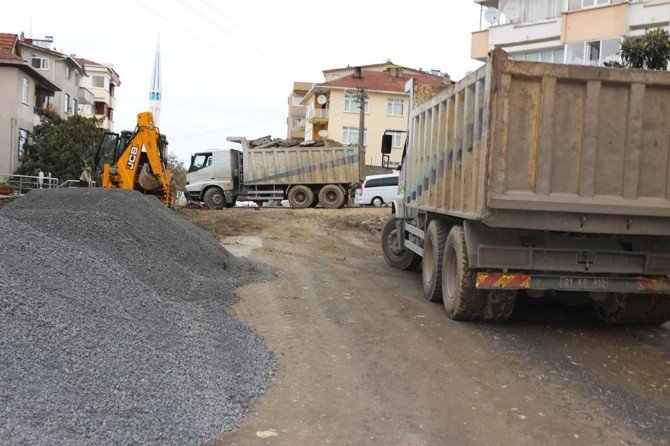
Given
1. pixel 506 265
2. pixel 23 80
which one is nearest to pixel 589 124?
pixel 506 265

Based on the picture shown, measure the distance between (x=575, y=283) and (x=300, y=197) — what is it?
22.1 m

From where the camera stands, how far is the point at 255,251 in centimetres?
1400

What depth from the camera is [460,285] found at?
25.1 feet

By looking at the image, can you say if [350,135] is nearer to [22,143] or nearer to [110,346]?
[22,143]

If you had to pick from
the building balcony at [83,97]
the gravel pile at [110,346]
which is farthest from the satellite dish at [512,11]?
the building balcony at [83,97]

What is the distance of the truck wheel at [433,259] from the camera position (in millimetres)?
8875

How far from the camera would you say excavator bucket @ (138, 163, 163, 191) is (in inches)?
770

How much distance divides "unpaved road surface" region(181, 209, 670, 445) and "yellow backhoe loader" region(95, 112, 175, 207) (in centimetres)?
1053

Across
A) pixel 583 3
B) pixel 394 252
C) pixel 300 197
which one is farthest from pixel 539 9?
pixel 394 252

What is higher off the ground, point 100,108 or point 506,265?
point 100,108

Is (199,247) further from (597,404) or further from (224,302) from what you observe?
(597,404)

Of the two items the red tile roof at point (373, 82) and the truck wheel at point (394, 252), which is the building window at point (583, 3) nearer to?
the truck wheel at point (394, 252)

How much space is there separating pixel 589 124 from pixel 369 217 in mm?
15630

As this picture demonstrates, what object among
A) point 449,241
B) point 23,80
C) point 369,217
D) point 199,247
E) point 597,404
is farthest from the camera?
point 23,80
